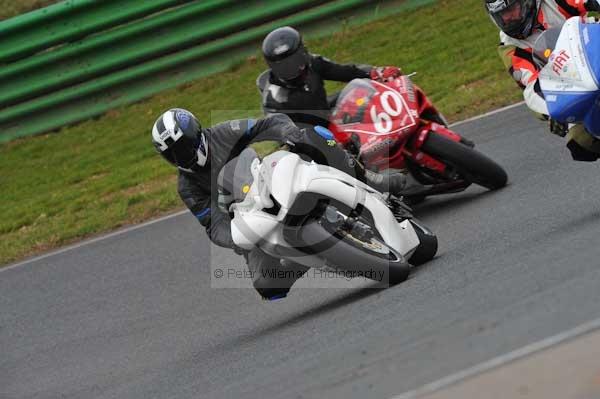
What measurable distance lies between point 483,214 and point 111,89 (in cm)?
731

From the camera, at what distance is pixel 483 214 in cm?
743

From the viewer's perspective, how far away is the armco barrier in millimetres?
13297

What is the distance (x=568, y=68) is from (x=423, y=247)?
144cm

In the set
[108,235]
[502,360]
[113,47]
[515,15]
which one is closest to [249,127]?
[515,15]

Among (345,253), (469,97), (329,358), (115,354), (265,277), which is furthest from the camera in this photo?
(469,97)

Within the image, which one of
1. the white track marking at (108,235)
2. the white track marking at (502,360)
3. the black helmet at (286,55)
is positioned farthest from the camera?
the white track marking at (108,235)

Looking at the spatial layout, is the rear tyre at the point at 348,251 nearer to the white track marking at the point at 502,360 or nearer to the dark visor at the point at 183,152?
the dark visor at the point at 183,152

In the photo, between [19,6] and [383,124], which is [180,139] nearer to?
[383,124]

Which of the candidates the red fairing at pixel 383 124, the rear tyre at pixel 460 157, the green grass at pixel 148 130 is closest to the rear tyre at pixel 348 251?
the red fairing at pixel 383 124

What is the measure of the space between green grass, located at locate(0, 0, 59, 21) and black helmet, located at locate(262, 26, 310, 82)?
8.50m

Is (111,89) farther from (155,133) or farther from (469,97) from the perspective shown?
(155,133)

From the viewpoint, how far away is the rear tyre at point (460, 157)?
7750mm

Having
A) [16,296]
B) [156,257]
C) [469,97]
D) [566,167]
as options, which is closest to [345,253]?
[566,167]

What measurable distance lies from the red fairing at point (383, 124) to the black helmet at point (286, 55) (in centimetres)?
42
